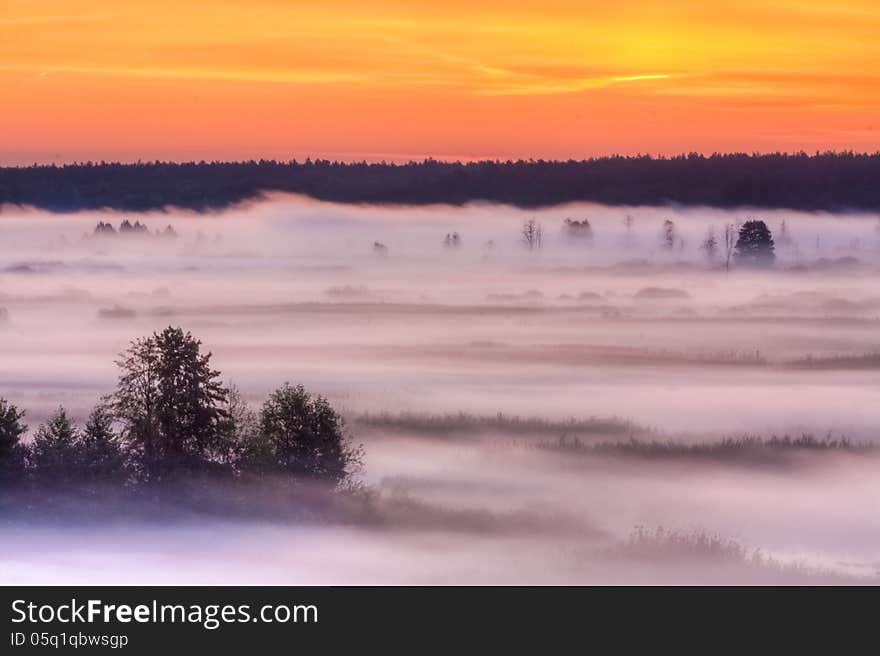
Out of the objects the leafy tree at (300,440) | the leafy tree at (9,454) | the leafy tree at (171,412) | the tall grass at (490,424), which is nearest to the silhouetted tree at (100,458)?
the leafy tree at (171,412)

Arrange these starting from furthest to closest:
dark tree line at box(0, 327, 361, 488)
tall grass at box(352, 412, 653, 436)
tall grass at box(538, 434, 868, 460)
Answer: tall grass at box(352, 412, 653, 436)
tall grass at box(538, 434, 868, 460)
dark tree line at box(0, 327, 361, 488)

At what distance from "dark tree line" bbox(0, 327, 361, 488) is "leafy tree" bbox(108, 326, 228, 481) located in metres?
0.03

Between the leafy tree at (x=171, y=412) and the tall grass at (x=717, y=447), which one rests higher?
the tall grass at (x=717, y=447)

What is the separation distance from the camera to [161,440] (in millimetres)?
63656

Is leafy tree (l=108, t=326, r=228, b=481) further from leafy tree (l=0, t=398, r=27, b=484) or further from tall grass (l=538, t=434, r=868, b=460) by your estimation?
tall grass (l=538, t=434, r=868, b=460)

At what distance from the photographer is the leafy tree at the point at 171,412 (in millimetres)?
63656

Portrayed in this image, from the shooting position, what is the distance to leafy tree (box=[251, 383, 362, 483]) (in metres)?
66.0

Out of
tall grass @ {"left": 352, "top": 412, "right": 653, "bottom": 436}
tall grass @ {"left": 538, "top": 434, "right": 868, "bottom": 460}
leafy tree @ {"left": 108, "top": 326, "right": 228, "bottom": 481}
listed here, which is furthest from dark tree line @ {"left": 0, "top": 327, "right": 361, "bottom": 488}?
tall grass @ {"left": 352, "top": 412, "right": 653, "bottom": 436}

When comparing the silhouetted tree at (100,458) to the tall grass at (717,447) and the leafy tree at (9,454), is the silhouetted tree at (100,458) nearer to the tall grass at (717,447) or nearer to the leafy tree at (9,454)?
the leafy tree at (9,454)

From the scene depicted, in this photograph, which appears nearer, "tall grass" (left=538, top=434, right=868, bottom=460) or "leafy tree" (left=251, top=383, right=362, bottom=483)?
"leafy tree" (left=251, top=383, right=362, bottom=483)

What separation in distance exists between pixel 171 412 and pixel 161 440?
3.32 feet

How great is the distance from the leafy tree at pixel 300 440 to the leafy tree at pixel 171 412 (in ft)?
6.32

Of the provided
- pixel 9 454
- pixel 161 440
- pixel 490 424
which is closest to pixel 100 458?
pixel 161 440
